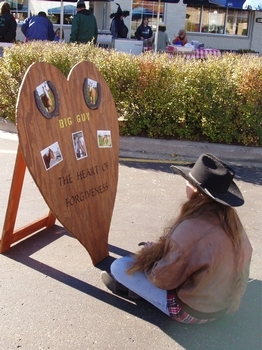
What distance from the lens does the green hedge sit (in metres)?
6.61

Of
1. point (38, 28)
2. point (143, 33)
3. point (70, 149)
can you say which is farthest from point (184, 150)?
point (143, 33)

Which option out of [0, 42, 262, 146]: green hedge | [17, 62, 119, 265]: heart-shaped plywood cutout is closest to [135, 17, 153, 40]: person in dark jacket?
[0, 42, 262, 146]: green hedge

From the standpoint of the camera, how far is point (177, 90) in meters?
6.72

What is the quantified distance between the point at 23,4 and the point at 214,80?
13.7 m

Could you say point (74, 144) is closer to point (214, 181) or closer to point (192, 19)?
point (214, 181)

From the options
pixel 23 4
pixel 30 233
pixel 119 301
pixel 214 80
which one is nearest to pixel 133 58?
pixel 214 80

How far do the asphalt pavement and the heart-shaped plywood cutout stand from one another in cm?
35

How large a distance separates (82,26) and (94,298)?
7.86m

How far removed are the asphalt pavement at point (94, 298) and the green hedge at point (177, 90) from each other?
1.69 meters

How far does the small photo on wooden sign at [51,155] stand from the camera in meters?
3.24

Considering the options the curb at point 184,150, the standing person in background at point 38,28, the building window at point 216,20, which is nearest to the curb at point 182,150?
the curb at point 184,150

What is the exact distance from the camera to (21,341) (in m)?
2.88

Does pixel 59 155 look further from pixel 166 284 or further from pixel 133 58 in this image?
pixel 133 58

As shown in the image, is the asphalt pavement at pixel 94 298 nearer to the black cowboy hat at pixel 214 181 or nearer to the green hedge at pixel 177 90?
the black cowboy hat at pixel 214 181
